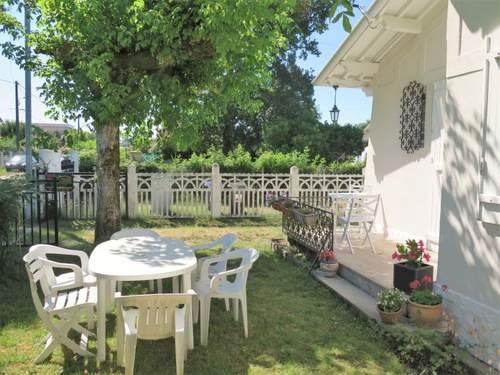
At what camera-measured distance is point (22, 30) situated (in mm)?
6484

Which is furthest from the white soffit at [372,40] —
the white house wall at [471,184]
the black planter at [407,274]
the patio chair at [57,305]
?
the patio chair at [57,305]

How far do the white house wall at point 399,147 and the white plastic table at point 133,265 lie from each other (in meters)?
3.85

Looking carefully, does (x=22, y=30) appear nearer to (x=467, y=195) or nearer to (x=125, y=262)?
(x=125, y=262)

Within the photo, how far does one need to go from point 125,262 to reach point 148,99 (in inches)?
115

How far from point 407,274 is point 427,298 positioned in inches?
17.9

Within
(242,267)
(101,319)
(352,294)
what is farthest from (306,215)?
(101,319)

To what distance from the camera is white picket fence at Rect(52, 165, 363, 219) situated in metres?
10.4

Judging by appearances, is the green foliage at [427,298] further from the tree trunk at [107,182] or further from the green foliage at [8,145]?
the green foliage at [8,145]

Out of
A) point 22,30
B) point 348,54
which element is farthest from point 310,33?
point 22,30

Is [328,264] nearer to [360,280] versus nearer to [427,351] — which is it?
[360,280]

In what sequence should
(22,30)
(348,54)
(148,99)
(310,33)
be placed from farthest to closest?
(310,33) → (348,54) → (22,30) → (148,99)

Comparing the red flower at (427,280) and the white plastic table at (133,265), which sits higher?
the white plastic table at (133,265)

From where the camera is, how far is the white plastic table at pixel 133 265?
334cm

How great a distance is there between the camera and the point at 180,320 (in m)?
3.03
